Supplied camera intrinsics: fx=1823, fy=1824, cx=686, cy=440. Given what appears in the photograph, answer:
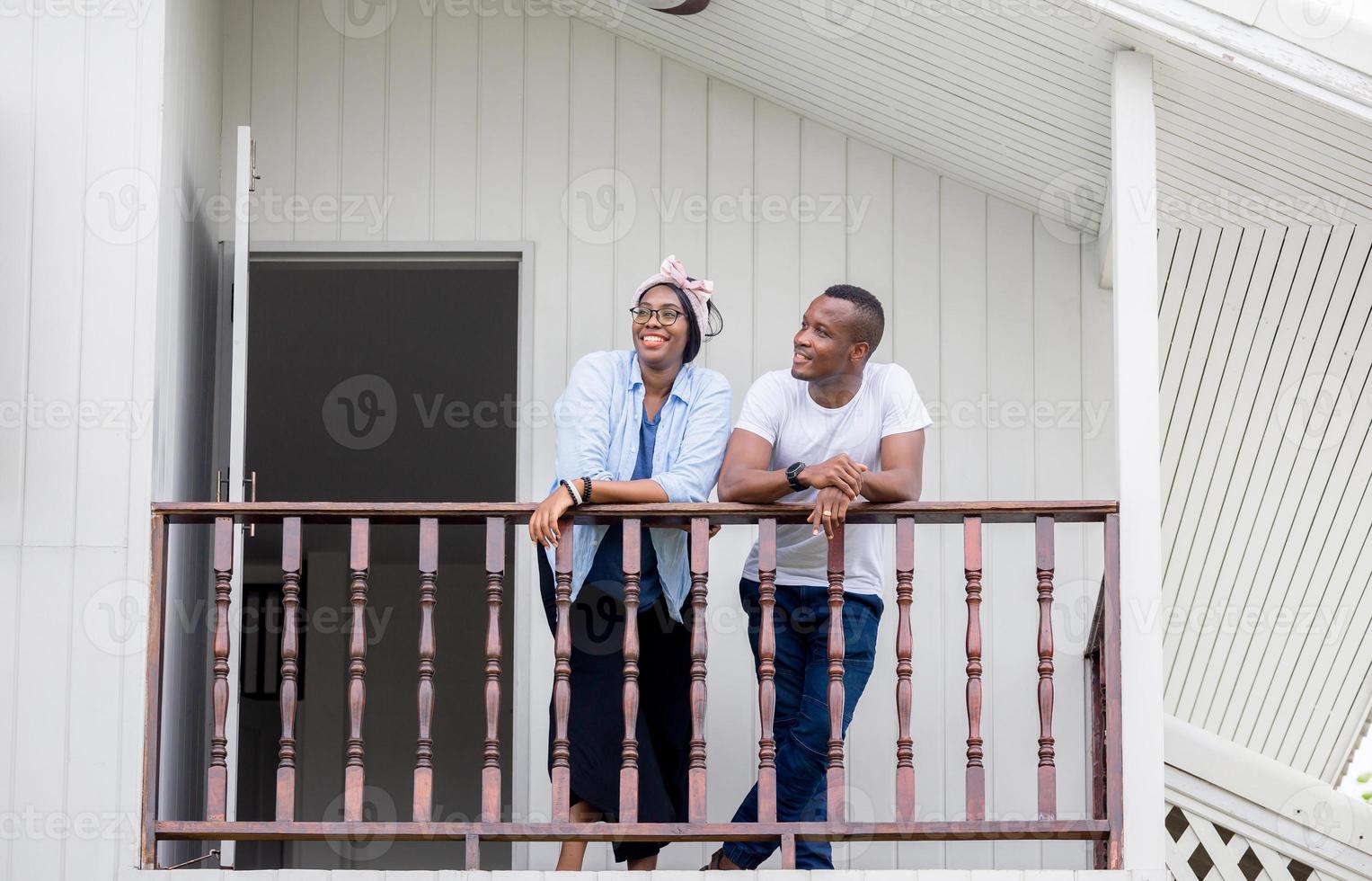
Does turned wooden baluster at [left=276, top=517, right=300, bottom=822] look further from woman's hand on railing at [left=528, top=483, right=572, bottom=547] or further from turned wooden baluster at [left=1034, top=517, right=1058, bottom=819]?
turned wooden baluster at [left=1034, top=517, right=1058, bottom=819]

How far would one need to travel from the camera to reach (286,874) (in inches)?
194

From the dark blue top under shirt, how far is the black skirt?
58 millimetres

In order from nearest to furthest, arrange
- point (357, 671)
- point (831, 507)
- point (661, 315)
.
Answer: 1. point (831, 507)
2. point (357, 671)
3. point (661, 315)

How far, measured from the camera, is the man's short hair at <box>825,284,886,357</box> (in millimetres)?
5207

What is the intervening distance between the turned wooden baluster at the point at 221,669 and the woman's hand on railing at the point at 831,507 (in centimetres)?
161

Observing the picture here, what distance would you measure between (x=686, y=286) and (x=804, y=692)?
48.5 inches

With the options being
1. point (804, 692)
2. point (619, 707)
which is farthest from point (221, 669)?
point (804, 692)

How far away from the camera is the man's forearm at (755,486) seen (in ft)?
16.2

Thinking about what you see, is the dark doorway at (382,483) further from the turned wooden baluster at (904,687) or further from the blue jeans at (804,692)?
the turned wooden baluster at (904,687)

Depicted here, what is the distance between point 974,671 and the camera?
489 cm

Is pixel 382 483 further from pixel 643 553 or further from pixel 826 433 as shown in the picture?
pixel 826 433

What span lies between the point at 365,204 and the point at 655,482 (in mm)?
2192

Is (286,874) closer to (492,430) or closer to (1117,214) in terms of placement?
(1117,214)

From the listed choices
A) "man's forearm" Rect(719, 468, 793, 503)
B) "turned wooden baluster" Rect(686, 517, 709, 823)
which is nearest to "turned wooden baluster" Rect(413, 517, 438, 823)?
"turned wooden baluster" Rect(686, 517, 709, 823)
